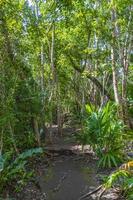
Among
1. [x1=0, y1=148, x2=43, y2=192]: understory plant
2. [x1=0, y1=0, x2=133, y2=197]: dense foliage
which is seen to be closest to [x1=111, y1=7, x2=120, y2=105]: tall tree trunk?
[x1=0, y1=0, x2=133, y2=197]: dense foliage

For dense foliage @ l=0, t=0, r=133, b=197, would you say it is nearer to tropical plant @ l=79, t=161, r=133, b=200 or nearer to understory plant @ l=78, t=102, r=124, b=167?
understory plant @ l=78, t=102, r=124, b=167

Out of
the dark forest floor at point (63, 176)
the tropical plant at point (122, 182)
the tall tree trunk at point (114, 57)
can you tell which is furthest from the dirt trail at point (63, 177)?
the tall tree trunk at point (114, 57)

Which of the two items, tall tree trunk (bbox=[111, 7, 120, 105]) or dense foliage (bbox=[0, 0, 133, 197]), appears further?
tall tree trunk (bbox=[111, 7, 120, 105])

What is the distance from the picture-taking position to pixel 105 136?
41.9ft

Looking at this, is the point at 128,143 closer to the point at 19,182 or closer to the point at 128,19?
the point at 19,182

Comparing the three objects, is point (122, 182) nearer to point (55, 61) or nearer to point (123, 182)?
point (123, 182)

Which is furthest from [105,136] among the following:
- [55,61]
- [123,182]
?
[55,61]

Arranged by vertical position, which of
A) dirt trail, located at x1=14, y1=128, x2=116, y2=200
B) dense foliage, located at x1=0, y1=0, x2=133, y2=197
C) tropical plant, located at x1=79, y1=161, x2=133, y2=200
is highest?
dense foliage, located at x1=0, y1=0, x2=133, y2=197

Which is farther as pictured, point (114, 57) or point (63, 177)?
point (114, 57)

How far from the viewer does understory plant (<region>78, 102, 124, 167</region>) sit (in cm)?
1231

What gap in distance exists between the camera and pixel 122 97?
16.8 metres

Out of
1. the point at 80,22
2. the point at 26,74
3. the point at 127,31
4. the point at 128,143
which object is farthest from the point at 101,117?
the point at 80,22

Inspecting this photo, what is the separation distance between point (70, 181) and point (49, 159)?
3.31 m

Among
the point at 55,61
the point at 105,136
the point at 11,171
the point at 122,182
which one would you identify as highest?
the point at 55,61
